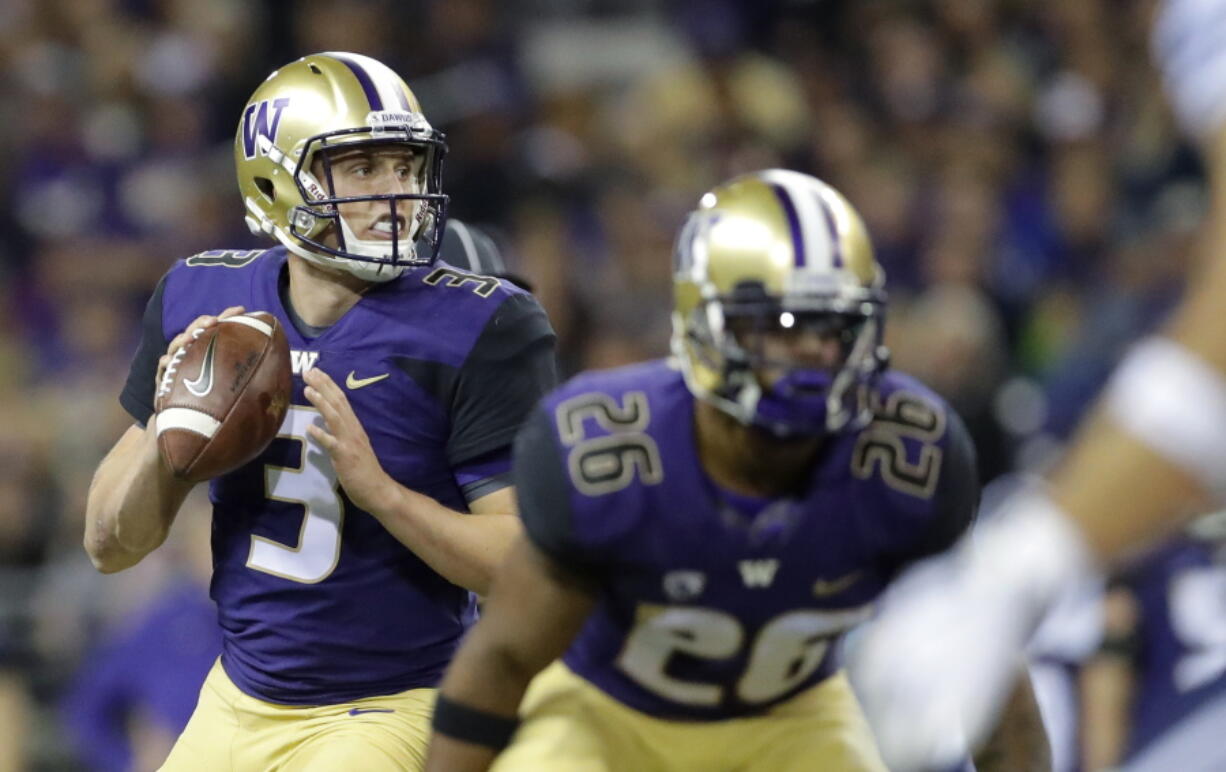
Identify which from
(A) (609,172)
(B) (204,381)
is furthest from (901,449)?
(A) (609,172)

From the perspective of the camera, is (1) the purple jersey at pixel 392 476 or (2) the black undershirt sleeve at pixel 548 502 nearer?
(2) the black undershirt sleeve at pixel 548 502

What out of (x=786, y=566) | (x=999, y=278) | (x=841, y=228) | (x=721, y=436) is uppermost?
(x=841, y=228)

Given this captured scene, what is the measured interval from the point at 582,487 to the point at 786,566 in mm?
326

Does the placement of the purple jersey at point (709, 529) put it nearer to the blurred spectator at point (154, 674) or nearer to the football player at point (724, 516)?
the football player at point (724, 516)

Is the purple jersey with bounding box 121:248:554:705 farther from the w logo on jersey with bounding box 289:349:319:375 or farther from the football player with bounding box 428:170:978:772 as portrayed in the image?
the football player with bounding box 428:170:978:772

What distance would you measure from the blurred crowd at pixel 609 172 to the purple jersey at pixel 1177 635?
156 centimetres

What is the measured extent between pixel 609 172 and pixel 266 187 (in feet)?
14.3

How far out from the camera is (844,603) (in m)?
2.54

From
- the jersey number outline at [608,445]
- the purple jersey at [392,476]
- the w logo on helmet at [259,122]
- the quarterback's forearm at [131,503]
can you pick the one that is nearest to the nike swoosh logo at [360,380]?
the purple jersey at [392,476]

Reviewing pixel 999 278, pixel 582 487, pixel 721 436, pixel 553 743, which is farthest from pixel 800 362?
pixel 999 278

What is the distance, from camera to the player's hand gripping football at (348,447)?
2863mm

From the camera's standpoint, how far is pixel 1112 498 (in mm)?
1562

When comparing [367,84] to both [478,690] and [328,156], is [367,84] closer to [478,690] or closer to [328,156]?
[328,156]

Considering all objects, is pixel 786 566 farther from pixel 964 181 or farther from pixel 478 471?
pixel 964 181
